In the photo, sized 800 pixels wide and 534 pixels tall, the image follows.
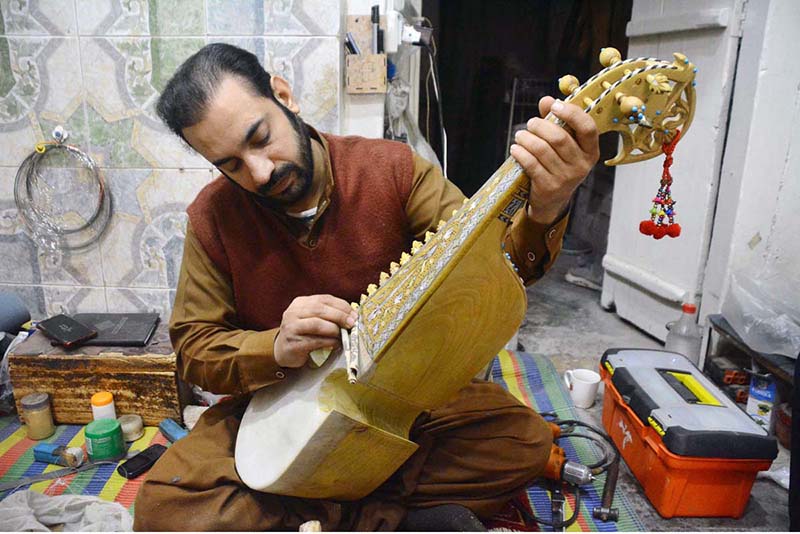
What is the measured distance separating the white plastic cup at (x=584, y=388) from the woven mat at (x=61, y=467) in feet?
5.39

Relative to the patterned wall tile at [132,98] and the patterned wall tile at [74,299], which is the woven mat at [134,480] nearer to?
the patterned wall tile at [74,299]

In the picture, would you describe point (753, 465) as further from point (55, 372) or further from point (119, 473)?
point (55, 372)

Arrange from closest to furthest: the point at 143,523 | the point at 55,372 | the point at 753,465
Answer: the point at 143,523 → the point at 753,465 → the point at 55,372

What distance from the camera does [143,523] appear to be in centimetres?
137

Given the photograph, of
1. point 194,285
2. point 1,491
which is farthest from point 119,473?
point 194,285

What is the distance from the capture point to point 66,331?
7.01 feet

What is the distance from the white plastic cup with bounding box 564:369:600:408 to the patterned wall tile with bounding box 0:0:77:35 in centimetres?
249

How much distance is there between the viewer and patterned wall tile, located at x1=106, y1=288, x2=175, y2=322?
2.46 metres

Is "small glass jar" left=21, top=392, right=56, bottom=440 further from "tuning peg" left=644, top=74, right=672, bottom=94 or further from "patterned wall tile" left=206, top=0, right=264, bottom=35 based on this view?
"tuning peg" left=644, top=74, right=672, bottom=94

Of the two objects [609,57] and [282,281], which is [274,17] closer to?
[282,281]

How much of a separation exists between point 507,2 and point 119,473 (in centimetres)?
602

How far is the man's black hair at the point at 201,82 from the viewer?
1255 millimetres

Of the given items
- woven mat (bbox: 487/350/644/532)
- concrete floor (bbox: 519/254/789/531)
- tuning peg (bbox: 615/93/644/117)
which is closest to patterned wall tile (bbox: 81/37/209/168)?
woven mat (bbox: 487/350/644/532)

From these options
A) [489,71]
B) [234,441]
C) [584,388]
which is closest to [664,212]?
[234,441]
